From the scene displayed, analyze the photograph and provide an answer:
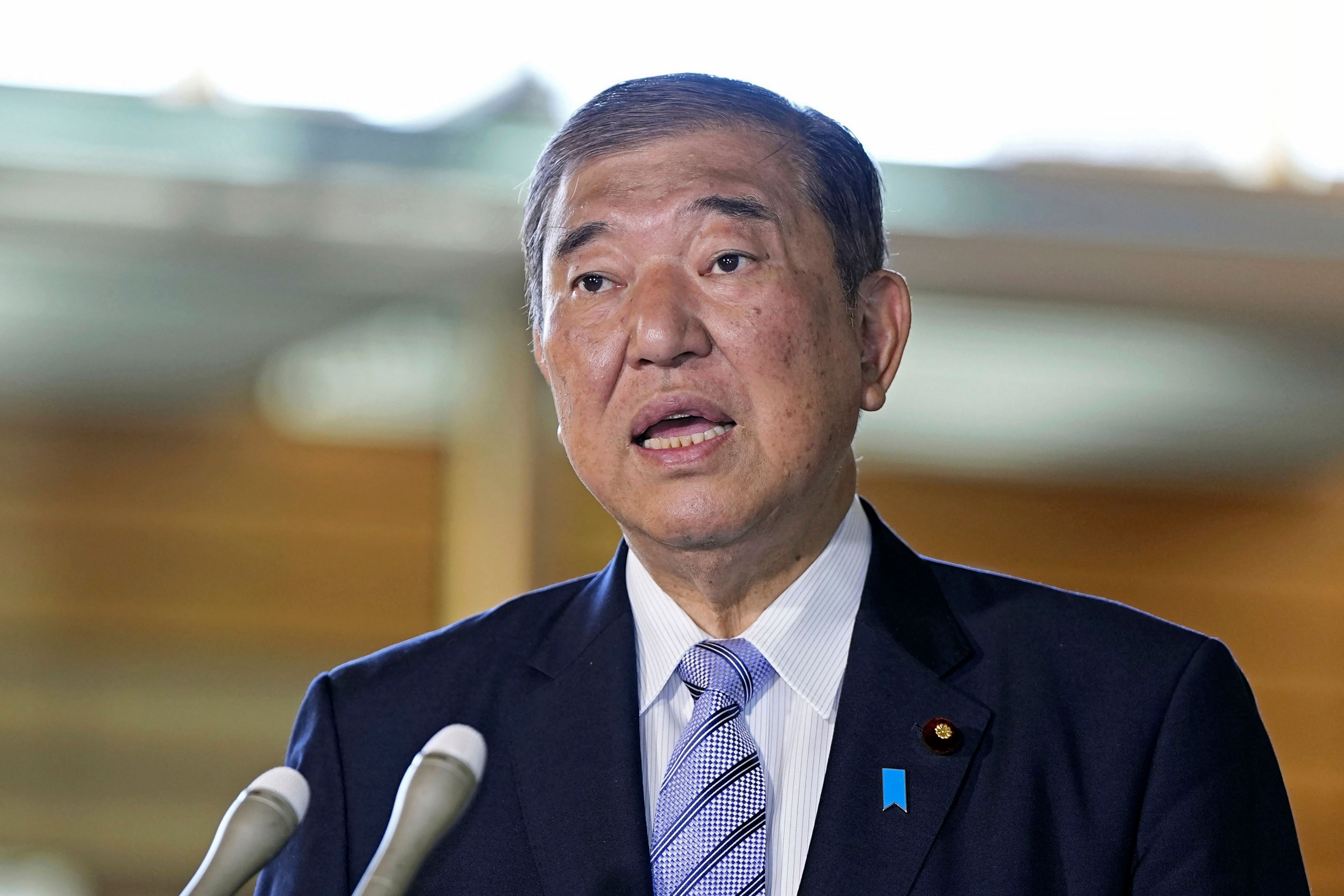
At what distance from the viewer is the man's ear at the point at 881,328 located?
157cm

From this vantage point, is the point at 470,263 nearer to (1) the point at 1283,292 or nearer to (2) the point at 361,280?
(2) the point at 361,280

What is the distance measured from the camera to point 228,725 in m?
4.47

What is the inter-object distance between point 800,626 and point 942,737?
19cm

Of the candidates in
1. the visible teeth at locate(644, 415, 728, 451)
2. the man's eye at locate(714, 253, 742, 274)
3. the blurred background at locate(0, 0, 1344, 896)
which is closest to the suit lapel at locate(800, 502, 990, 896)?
the visible teeth at locate(644, 415, 728, 451)

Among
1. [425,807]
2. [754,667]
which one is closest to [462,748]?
[425,807]

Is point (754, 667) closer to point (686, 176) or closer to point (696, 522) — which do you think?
point (696, 522)

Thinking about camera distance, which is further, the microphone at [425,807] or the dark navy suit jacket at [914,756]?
the dark navy suit jacket at [914,756]

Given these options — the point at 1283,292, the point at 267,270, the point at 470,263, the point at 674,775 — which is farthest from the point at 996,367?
the point at 674,775

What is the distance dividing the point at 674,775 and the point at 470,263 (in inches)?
107

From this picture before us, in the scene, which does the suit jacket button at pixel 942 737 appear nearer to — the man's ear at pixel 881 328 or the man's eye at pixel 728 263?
the man's ear at pixel 881 328

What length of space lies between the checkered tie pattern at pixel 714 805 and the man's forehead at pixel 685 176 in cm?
47

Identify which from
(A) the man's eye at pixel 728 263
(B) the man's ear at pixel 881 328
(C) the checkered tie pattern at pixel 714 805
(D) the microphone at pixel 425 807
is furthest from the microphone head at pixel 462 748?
(B) the man's ear at pixel 881 328

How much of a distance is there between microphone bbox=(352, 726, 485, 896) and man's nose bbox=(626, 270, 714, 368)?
522 mm

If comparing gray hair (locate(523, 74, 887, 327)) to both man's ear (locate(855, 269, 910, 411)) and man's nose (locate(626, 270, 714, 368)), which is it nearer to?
man's ear (locate(855, 269, 910, 411))
